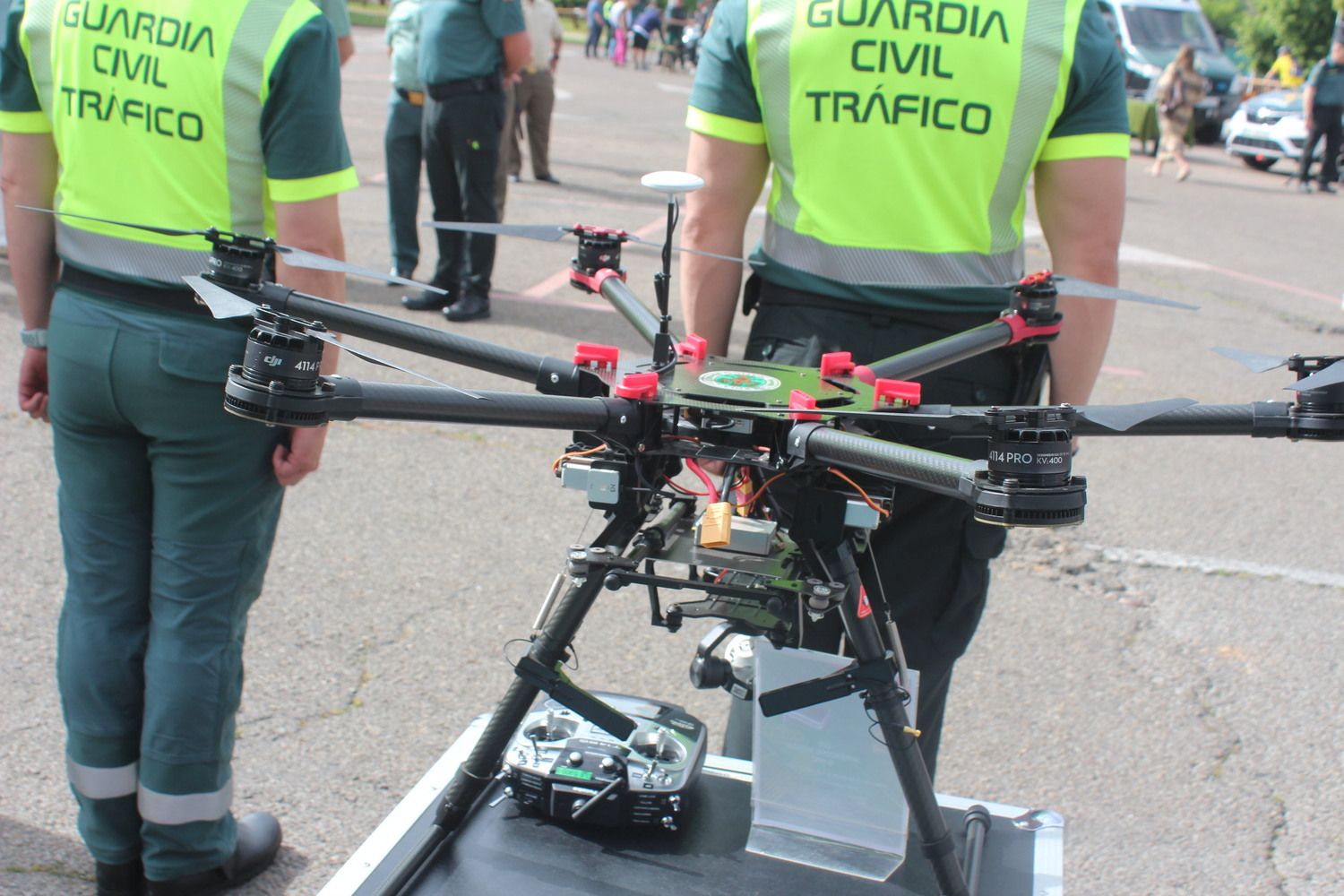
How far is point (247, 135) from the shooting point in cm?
233

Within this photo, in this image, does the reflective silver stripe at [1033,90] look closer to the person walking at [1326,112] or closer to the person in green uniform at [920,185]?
the person in green uniform at [920,185]

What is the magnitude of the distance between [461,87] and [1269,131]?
50.7 feet

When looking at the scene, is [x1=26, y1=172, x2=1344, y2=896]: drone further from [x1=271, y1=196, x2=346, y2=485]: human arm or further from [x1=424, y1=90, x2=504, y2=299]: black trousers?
[x1=424, y1=90, x2=504, y2=299]: black trousers

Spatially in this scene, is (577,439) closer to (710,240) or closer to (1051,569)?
(710,240)

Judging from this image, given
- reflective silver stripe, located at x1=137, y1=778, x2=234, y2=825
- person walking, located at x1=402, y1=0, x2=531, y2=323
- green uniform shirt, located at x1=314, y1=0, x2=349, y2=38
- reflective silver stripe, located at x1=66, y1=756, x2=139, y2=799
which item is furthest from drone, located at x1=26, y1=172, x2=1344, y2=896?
person walking, located at x1=402, y1=0, x2=531, y2=323

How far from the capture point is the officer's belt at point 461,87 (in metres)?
6.51

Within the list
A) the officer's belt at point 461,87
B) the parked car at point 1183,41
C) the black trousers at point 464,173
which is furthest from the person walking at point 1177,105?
the officer's belt at point 461,87

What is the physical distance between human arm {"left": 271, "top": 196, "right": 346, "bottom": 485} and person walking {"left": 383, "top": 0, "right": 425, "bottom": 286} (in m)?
4.53

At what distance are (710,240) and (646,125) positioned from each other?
51.7 feet

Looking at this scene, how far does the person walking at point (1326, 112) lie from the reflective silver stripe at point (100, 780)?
54.2 feet

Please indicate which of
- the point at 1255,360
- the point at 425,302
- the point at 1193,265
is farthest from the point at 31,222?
the point at 1193,265

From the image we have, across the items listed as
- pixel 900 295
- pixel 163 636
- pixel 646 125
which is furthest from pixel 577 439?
pixel 646 125

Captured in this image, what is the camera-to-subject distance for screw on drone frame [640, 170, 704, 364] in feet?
5.51

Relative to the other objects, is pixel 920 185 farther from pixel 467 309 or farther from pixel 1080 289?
pixel 467 309
